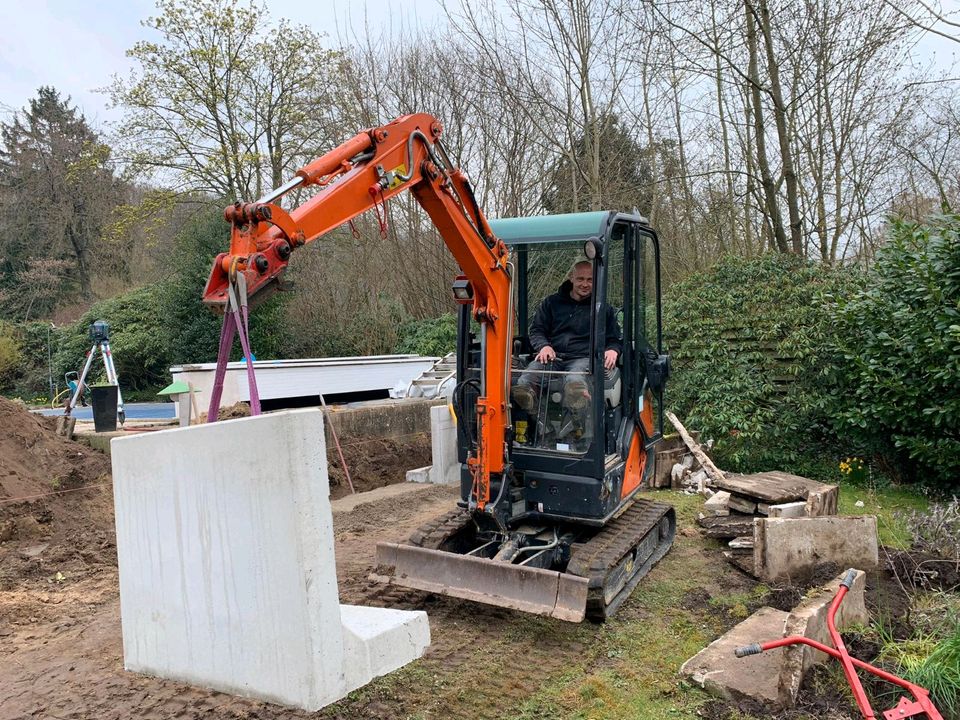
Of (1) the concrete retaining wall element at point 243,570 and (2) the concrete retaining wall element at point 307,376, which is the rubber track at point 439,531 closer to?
(1) the concrete retaining wall element at point 243,570

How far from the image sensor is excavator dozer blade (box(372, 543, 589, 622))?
4203 mm

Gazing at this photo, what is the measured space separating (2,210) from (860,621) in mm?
29014

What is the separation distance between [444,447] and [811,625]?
6050mm

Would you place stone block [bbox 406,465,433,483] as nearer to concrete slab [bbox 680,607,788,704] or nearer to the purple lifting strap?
concrete slab [bbox 680,607,788,704]

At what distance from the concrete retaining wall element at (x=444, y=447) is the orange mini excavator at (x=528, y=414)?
3871 millimetres

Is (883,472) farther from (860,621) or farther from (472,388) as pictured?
(472,388)

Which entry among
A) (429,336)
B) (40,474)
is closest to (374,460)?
(40,474)

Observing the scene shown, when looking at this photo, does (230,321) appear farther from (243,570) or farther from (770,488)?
(770,488)

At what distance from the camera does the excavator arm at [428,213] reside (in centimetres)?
322

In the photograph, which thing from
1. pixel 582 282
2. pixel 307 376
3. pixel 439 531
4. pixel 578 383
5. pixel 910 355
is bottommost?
pixel 439 531

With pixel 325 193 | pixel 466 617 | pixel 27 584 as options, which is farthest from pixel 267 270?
pixel 27 584

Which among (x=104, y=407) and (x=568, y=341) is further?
(x=104, y=407)

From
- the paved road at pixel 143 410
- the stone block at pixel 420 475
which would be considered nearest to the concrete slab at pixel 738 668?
the stone block at pixel 420 475

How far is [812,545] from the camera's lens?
5246 millimetres
